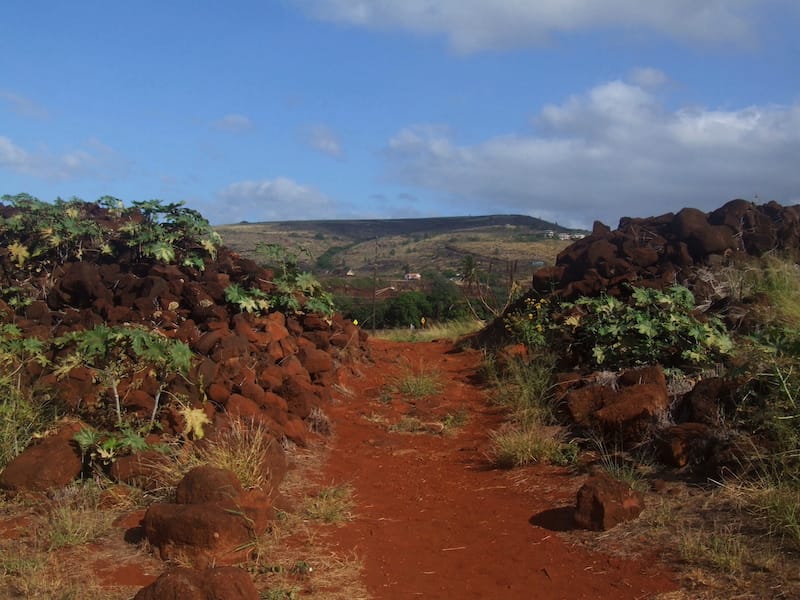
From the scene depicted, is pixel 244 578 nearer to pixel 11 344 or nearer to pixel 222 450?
pixel 222 450

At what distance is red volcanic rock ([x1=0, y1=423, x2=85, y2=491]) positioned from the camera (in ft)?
18.5

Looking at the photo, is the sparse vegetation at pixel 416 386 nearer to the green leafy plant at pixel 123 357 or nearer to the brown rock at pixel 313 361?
the brown rock at pixel 313 361

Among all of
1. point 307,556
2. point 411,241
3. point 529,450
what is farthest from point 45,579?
point 411,241

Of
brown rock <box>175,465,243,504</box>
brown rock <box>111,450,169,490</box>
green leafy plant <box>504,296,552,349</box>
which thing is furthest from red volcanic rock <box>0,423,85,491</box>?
green leafy plant <box>504,296,552,349</box>

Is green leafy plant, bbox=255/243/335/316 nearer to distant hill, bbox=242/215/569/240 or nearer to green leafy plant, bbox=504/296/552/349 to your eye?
green leafy plant, bbox=504/296/552/349

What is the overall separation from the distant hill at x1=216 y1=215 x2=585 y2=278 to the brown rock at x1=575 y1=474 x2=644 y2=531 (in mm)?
33178

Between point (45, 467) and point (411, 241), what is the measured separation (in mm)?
61995

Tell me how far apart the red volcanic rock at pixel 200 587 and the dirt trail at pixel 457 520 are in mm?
884

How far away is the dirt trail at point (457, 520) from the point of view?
434cm

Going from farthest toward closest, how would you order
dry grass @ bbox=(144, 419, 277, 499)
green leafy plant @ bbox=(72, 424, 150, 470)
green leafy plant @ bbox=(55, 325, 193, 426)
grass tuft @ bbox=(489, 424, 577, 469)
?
grass tuft @ bbox=(489, 424, 577, 469) → green leafy plant @ bbox=(55, 325, 193, 426) → green leafy plant @ bbox=(72, 424, 150, 470) → dry grass @ bbox=(144, 419, 277, 499)

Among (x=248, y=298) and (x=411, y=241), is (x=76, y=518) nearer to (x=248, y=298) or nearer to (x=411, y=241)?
(x=248, y=298)

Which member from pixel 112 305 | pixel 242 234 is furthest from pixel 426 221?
pixel 112 305

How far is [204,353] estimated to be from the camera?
26.8 ft

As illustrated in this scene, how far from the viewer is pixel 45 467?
5.69 meters
